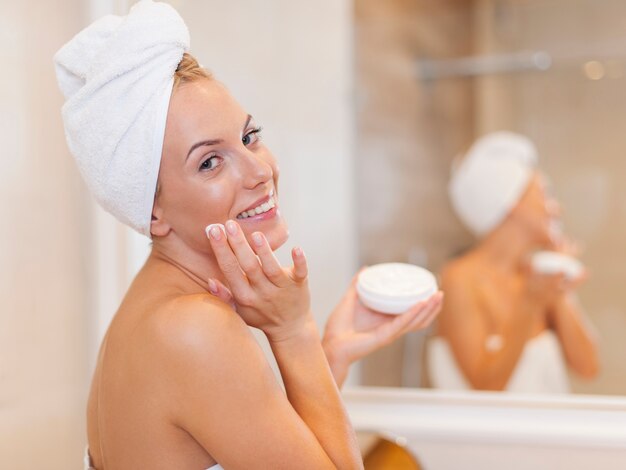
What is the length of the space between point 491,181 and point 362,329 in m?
1.16

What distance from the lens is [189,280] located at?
1021mm

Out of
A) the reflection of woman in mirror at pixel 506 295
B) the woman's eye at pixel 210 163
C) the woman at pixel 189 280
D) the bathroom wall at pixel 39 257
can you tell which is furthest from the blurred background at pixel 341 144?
the woman's eye at pixel 210 163

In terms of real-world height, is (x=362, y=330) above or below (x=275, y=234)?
below

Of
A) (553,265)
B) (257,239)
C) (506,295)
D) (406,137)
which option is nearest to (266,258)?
(257,239)

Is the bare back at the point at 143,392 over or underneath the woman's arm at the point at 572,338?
over

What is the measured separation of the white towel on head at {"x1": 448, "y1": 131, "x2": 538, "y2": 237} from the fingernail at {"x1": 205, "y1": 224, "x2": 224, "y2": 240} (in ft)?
4.98

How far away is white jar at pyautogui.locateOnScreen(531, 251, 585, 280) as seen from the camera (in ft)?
7.64

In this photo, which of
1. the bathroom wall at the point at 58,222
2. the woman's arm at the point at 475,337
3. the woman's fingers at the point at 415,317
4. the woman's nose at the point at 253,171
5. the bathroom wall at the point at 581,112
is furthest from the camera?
the bathroom wall at the point at 581,112

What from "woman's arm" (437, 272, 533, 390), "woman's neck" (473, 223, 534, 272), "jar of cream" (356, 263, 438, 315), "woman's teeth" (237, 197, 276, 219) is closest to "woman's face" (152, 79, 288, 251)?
"woman's teeth" (237, 197, 276, 219)

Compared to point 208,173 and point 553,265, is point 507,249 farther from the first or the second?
point 208,173

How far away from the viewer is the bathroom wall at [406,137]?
8.20ft

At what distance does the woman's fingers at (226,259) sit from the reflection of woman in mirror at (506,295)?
1369mm

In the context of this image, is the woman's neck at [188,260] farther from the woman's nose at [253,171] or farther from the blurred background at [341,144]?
the blurred background at [341,144]

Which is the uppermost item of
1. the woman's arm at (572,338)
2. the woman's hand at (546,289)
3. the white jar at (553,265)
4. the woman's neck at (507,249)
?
the woman's neck at (507,249)
